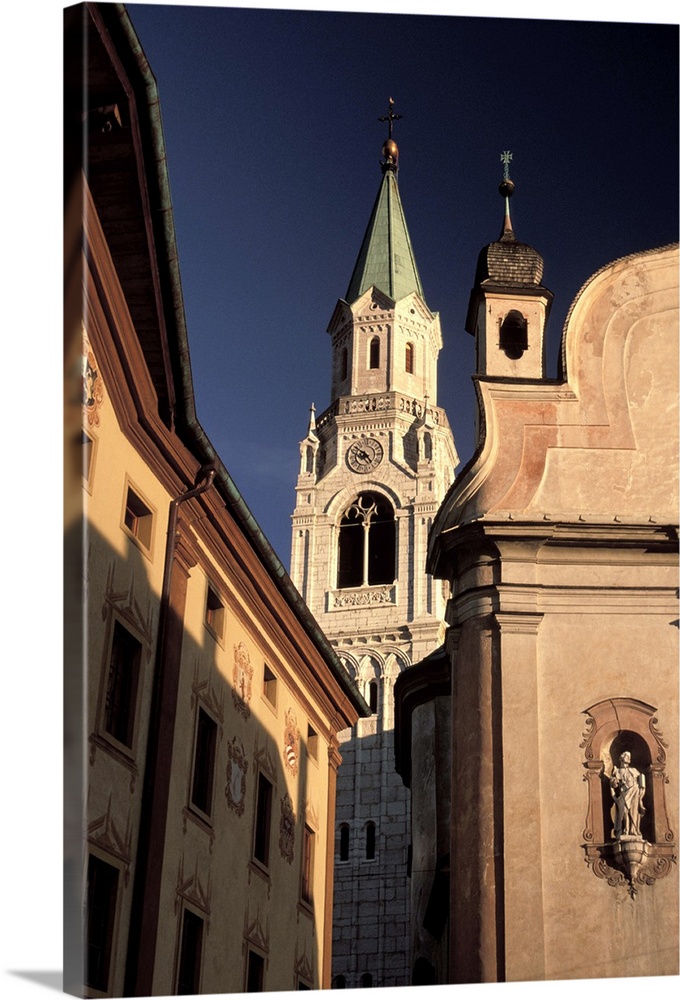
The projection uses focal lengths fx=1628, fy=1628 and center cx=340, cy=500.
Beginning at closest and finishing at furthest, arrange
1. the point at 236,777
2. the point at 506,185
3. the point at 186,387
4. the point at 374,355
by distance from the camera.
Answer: the point at 186,387
the point at 506,185
the point at 236,777
the point at 374,355

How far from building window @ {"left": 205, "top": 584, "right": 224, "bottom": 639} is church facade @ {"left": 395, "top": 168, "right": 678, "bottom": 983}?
2.52 metres

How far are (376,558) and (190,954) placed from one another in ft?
86.7

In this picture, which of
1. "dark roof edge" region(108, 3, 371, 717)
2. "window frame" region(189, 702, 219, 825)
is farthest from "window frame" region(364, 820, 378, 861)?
"window frame" region(189, 702, 219, 825)

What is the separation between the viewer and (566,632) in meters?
14.7

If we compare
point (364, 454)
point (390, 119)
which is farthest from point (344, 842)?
point (390, 119)

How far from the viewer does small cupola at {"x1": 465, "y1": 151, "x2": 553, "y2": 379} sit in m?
16.2

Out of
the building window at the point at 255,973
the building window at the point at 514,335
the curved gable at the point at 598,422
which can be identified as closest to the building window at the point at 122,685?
the curved gable at the point at 598,422

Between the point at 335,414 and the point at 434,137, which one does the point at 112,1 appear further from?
the point at 335,414

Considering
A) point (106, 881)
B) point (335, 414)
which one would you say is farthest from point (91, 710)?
point (335, 414)

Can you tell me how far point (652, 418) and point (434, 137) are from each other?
331cm

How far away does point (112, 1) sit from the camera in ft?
38.4

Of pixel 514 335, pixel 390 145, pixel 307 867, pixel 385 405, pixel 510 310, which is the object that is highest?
pixel 385 405

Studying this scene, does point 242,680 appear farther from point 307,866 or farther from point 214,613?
point 307,866

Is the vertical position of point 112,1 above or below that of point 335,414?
below
